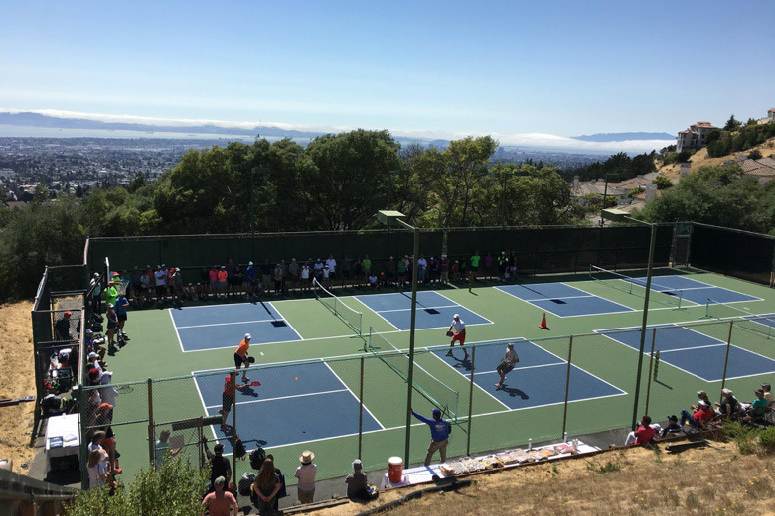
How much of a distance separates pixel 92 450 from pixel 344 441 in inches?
208

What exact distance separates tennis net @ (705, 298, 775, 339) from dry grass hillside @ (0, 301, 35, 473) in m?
21.9

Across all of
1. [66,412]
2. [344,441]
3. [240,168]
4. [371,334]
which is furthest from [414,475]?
[240,168]

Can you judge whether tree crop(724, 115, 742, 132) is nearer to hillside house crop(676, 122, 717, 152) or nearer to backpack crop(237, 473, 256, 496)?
hillside house crop(676, 122, 717, 152)

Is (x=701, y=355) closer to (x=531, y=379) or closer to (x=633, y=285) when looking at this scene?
(x=531, y=379)

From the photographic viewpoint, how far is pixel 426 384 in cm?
1733

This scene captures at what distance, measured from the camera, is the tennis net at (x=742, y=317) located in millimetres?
23547

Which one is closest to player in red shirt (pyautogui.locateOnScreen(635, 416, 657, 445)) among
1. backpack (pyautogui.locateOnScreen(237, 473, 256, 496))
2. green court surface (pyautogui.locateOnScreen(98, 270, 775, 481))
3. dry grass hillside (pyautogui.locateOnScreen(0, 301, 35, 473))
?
green court surface (pyautogui.locateOnScreen(98, 270, 775, 481))

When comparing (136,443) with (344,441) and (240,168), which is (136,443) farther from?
(240,168)

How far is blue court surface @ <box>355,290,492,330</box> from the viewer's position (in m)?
24.3

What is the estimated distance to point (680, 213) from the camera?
41312 millimetres

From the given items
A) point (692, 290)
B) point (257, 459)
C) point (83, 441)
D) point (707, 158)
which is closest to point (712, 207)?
point (692, 290)

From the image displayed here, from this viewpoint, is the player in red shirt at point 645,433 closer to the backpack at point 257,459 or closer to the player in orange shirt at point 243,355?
the backpack at point 257,459

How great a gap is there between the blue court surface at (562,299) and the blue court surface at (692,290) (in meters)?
3.19

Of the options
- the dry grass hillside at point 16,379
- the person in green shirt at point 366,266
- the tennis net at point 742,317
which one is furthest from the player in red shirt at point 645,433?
the person in green shirt at point 366,266
